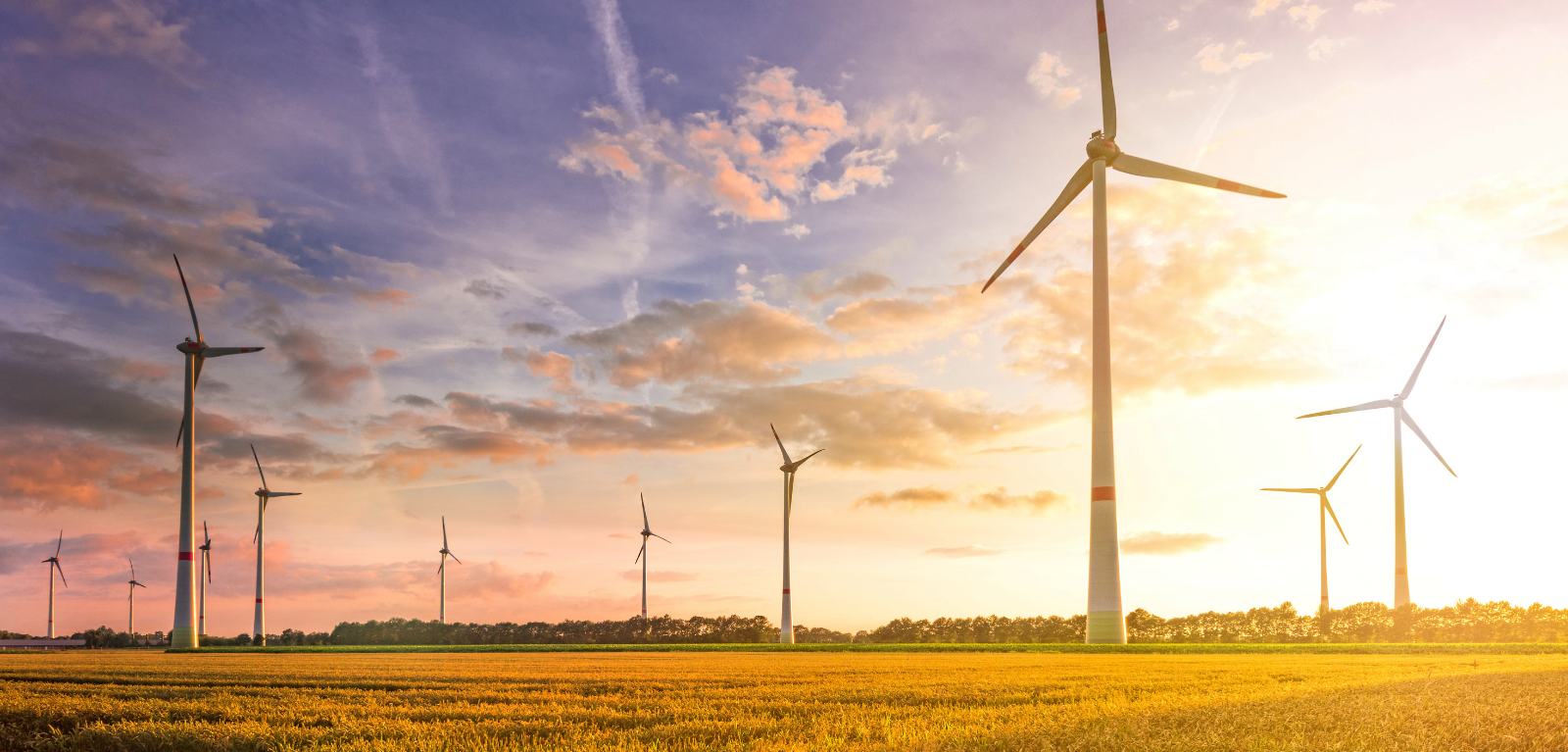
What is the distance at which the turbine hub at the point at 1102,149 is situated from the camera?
92.5 metres

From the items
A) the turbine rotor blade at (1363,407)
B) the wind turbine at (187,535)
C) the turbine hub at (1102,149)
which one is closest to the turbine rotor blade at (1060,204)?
the turbine hub at (1102,149)

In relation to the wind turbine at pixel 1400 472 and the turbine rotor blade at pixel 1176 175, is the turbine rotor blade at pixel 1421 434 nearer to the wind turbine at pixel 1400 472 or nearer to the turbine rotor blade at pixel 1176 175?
the wind turbine at pixel 1400 472

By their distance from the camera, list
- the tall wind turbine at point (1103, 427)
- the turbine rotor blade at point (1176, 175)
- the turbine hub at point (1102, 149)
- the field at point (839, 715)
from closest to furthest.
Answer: the field at point (839, 715) < the tall wind turbine at point (1103, 427) < the turbine rotor blade at point (1176, 175) < the turbine hub at point (1102, 149)

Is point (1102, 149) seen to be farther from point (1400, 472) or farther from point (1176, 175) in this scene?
point (1400, 472)

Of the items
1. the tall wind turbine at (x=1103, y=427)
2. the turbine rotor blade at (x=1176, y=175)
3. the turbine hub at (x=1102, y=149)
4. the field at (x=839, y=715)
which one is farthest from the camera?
the turbine hub at (x=1102, y=149)

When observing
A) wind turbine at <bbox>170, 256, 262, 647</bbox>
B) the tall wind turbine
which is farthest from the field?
wind turbine at <bbox>170, 256, 262, 647</bbox>

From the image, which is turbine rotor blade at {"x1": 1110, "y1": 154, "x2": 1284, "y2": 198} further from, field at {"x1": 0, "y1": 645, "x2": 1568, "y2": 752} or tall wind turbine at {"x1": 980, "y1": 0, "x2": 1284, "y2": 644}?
field at {"x1": 0, "y1": 645, "x2": 1568, "y2": 752}

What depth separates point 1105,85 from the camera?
9612cm

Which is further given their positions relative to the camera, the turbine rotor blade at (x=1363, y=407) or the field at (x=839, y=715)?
the turbine rotor blade at (x=1363, y=407)

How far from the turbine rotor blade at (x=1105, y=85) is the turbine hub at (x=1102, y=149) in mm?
1572

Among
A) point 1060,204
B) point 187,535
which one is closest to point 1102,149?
point 1060,204

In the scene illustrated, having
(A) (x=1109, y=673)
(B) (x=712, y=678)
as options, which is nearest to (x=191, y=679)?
(B) (x=712, y=678)

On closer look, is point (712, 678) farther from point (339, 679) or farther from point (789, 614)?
point (789, 614)

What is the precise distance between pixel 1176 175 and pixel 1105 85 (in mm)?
13726
